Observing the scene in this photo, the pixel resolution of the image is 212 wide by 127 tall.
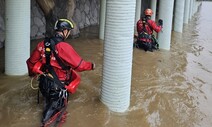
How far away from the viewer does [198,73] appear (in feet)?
27.0

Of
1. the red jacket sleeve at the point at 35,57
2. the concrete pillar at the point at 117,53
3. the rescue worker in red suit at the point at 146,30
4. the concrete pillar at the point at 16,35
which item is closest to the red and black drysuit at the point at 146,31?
the rescue worker in red suit at the point at 146,30

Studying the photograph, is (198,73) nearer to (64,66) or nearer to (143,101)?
(143,101)

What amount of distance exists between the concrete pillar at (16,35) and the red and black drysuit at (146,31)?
3.95 metres

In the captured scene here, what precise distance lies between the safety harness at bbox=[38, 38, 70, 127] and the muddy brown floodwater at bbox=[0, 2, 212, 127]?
0.30 metres

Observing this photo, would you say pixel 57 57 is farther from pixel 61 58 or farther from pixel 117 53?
pixel 117 53

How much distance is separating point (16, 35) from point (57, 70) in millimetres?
2496

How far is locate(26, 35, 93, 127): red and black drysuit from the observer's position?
4141mm

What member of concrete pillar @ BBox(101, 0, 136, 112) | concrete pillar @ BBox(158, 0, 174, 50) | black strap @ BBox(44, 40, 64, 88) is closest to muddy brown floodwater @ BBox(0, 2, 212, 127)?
concrete pillar @ BBox(101, 0, 136, 112)

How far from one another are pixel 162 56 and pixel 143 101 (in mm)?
4124

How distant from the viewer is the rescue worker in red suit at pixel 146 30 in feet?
30.7

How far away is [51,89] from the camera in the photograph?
425cm

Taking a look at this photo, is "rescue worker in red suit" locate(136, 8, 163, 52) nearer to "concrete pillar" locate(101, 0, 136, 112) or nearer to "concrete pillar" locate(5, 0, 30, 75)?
"concrete pillar" locate(5, 0, 30, 75)

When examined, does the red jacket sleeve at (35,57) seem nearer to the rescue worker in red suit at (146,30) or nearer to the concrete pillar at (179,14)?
the rescue worker in red suit at (146,30)

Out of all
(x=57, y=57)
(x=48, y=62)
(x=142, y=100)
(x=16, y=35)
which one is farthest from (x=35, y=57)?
(x=16, y=35)
